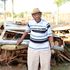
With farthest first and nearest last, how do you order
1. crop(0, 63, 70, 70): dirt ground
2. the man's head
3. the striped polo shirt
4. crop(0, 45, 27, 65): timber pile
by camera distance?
crop(0, 45, 27, 65): timber pile < crop(0, 63, 70, 70): dirt ground < the striped polo shirt < the man's head

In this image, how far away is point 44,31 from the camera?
7082mm

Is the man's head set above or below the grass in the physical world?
above

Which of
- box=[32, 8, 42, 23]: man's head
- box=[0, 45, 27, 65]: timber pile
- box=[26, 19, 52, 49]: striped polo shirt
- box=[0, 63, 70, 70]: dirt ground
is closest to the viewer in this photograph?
box=[32, 8, 42, 23]: man's head

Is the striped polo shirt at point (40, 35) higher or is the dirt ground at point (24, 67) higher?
the striped polo shirt at point (40, 35)

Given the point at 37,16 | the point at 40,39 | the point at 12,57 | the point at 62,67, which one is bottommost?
the point at 62,67

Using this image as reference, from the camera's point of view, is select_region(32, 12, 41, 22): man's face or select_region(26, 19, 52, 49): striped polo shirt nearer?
select_region(32, 12, 41, 22): man's face

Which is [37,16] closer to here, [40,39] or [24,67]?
[40,39]

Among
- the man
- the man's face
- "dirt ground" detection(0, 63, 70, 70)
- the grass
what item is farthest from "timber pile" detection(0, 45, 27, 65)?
the man's face

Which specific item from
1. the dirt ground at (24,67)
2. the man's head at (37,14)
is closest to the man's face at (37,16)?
the man's head at (37,14)

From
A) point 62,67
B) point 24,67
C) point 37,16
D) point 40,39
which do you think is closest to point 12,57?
point 24,67

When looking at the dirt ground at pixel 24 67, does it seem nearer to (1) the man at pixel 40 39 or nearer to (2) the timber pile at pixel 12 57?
(2) the timber pile at pixel 12 57

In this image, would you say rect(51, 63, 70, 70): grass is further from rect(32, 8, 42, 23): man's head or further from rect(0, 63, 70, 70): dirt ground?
rect(32, 8, 42, 23): man's head

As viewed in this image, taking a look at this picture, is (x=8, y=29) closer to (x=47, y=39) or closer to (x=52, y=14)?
(x=47, y=39)

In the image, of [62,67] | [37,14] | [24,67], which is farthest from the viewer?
[62,67]
